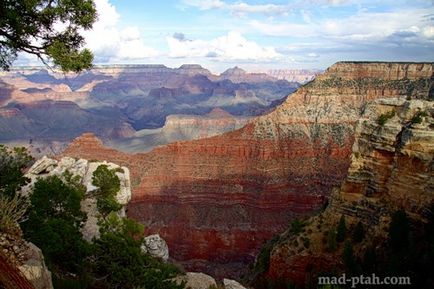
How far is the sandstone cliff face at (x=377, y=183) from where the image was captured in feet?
89.0

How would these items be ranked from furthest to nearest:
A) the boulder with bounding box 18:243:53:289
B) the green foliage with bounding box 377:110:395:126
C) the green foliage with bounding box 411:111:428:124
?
the green foliage with bounding box 377:110:395:126, the green foliage with bounding box 411:111:428:124, the boulder with bounding box 18:243:53:289

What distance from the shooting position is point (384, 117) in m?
31.1

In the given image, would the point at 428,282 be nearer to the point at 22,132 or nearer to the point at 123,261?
the point at 123,261

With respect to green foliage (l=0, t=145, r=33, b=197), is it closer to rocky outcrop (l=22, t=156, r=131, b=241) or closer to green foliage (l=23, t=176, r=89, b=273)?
green foliage (l=23, t=176, r=89, b=273)

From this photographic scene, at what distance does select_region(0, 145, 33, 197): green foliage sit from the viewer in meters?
23.2

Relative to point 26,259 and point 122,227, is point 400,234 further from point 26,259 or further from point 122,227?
point 26,259

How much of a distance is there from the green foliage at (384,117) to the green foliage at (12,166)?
22222 mm

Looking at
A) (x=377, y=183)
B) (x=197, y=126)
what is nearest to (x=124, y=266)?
(x=377, y=183)

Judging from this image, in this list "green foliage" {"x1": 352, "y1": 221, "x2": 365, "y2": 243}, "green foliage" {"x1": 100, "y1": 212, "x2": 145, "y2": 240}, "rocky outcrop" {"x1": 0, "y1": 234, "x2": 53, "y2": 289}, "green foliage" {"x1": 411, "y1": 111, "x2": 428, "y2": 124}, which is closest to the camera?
"rocky outcrop" {"x1": 0, "y1": 234, "x2": 53, "y2": 289}

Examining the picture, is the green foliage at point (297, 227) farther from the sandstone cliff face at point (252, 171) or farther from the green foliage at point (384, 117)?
the sandstone cliff face at point (252, 171)

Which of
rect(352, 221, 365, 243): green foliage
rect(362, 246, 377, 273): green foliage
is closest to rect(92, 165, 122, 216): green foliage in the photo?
rect(352, 221, 365, 243): green foliage

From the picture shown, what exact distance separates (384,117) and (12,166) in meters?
23.5

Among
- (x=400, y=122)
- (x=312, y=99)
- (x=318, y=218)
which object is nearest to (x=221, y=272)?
(x=318, y=218)

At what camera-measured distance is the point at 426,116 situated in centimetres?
2847
